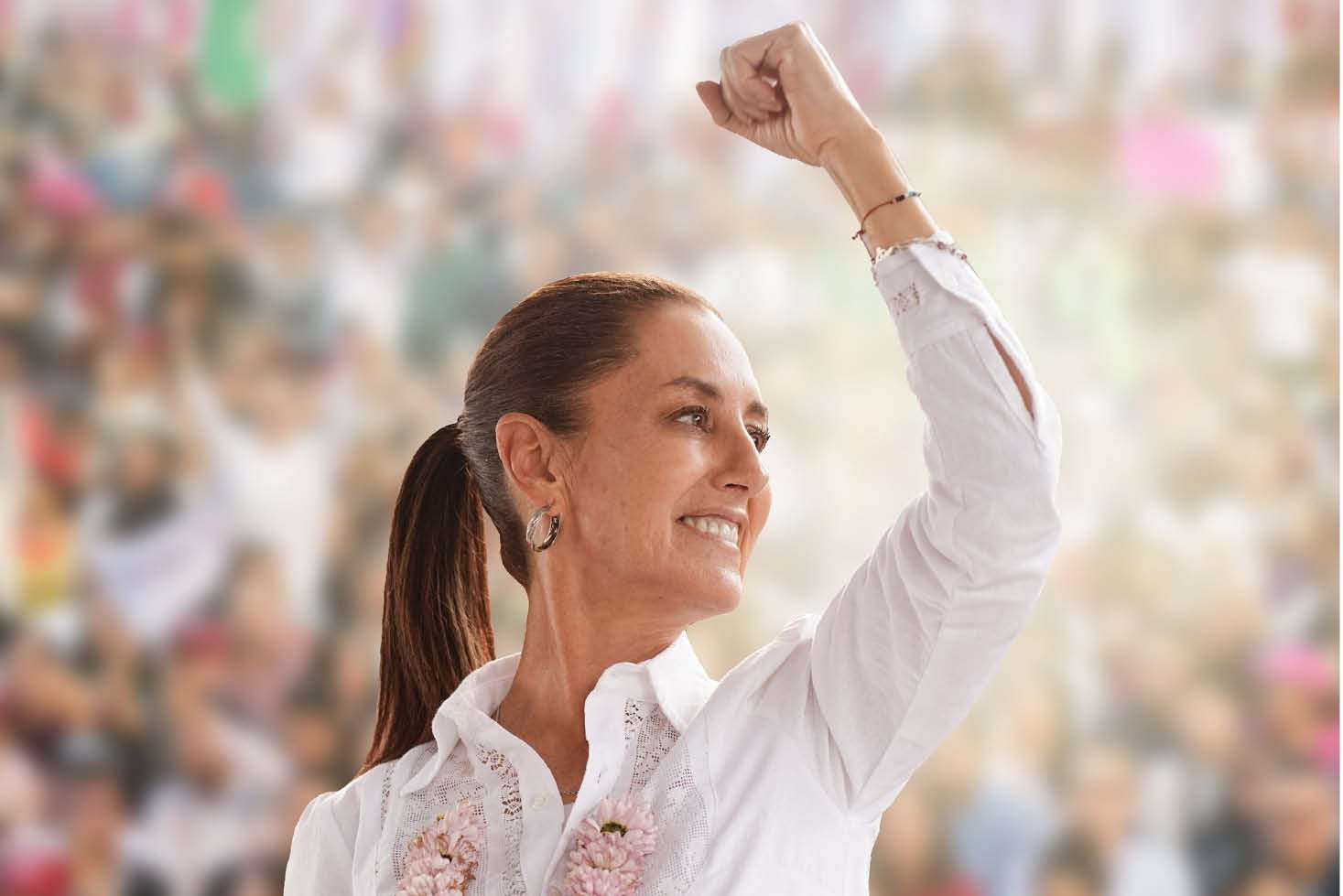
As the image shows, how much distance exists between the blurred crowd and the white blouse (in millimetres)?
1613

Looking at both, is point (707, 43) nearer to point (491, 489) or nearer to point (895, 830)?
point (895, 830)

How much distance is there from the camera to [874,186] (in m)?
1.07

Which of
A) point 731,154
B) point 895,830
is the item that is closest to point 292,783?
point 895,830

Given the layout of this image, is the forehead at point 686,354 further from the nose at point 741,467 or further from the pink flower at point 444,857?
the pink flower at point 444,857

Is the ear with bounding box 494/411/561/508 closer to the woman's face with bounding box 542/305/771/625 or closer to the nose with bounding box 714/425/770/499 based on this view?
the woman's face with bounding box 542/305/771/625

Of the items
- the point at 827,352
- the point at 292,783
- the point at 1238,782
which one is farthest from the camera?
the point at 827,352

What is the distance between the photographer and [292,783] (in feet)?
9.27

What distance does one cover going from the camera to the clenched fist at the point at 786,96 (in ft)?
3.64

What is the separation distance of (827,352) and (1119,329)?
67cm

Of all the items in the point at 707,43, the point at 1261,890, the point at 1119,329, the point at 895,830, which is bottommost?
the point at 1261,890

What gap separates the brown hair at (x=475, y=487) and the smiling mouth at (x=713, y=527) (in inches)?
5.5

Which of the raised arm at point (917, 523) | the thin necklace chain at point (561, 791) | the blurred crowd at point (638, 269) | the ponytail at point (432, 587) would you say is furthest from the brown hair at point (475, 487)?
the blurred crowd at point (638, 269)

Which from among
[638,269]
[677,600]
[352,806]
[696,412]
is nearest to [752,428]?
[696,412]

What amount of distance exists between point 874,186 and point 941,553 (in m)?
0.27
